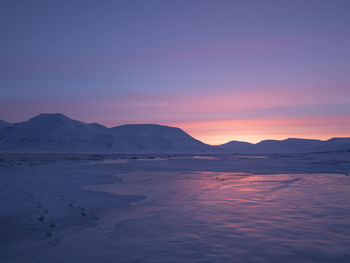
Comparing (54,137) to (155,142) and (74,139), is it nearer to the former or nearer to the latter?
(74,139)

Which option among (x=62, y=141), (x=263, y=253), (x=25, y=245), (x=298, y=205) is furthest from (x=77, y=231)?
(x=62, y=141)

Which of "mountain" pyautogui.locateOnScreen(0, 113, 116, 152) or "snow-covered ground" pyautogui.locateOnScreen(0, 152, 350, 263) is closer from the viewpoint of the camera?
"snow-covered ground" pyautogui.locateOnScreen(0, 152, 350, 263)

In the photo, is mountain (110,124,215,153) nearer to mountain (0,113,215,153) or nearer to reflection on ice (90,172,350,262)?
mountain (0,113,215,153)

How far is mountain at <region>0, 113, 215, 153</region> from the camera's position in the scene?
125m

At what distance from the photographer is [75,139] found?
13600 cm

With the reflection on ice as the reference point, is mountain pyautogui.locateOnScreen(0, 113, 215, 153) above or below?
above

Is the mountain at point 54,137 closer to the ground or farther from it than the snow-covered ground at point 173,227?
farther from it

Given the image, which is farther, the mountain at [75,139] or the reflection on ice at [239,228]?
the mountain at [75,139]

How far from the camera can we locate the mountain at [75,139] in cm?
12475

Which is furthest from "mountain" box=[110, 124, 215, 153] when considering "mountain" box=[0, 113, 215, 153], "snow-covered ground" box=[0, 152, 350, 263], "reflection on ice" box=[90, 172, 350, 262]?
"reflection on ice" box=[90, 172, 350, 262]

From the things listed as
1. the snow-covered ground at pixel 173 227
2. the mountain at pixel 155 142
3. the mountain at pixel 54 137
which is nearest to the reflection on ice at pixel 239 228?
the snow-covered ground at pixel 173 227

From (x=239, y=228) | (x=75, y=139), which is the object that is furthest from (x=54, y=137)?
(x=239, y=228)

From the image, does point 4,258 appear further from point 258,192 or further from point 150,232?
point 258,192

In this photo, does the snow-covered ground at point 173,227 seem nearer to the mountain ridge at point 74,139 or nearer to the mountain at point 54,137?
the mountain ridge at point 74,139
